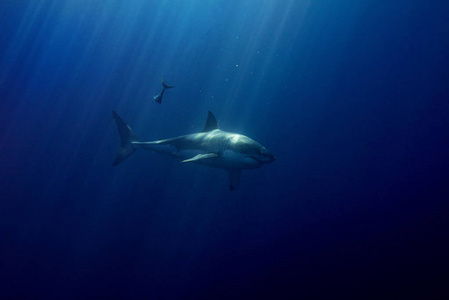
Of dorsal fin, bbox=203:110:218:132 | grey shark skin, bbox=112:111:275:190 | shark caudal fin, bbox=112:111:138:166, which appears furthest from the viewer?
shark caudal fin, bbox=112:111:138:166

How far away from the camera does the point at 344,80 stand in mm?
36469

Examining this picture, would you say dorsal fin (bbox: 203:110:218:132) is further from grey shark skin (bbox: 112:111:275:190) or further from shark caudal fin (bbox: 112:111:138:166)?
shark caudal fin (bbox: 112:111:138:166)

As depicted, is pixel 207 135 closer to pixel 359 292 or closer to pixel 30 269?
pixel 359 292

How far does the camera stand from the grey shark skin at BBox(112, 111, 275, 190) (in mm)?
7136

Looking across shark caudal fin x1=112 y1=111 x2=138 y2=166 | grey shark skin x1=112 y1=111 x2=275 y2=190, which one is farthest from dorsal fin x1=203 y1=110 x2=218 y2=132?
shark caudal fin x1=112 y1=111 x2=138 y2=166

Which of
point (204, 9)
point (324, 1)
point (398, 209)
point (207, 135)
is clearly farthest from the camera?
point (204, 9)

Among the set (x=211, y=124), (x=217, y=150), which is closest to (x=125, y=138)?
(x=211, y=124)

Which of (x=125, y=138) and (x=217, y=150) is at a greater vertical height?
(x=217, y=150)

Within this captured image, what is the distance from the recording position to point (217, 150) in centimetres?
776

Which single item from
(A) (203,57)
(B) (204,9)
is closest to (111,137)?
(A) (203,57)

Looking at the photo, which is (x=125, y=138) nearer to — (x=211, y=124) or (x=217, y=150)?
(x=211, y=124)

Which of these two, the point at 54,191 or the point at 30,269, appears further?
the point at 54,191

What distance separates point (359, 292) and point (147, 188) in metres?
15.0

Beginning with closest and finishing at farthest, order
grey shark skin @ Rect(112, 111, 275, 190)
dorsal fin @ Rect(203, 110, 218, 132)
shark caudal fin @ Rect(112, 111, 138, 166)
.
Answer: grey shark skin @ Rect(112, 111, 275, 190), dorsal fin @ Rect(203, 110, 218, 132), shark caudal fin @ Rect(112, 111, 138, 166)
